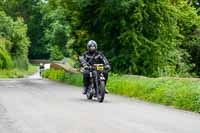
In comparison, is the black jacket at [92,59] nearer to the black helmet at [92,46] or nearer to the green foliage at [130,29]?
the black helmet at [92,46]

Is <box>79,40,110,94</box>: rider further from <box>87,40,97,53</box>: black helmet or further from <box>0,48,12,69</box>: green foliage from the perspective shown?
<box>0,48,12,69</box>: green foliage

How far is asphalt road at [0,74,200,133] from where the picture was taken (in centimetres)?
1104

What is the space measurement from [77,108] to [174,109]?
2.53 meters

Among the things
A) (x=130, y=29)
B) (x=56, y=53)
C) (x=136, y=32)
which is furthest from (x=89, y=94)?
(x=56, y=53)

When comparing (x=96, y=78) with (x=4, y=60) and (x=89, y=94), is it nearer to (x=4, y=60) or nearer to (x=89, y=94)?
(x=89, y=94)

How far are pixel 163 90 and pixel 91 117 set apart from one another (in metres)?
5.62

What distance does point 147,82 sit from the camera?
2036cm

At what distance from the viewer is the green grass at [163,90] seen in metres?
16.2

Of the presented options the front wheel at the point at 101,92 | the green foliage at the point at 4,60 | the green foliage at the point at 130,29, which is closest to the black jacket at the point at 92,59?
the front wheel at the point at 101,92

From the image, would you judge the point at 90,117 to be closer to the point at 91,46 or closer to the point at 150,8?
the point at 91,46

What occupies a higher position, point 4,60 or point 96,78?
point 4,60

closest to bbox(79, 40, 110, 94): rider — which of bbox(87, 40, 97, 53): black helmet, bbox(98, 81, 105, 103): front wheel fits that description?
bbox(87, 40, 97, 53): black helmet

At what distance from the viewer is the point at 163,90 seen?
1830 centimetres

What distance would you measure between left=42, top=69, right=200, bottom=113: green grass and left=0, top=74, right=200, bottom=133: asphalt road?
0.60 m
